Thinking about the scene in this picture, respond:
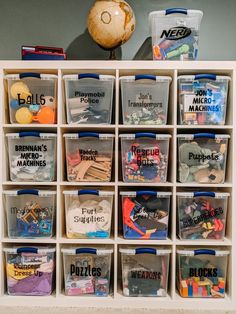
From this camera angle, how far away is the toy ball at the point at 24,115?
65.2 inches

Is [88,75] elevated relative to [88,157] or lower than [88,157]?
elevated

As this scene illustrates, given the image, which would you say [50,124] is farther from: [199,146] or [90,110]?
[199,146]

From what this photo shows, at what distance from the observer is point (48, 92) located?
1.68 metres

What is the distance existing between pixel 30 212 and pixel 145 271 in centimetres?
59

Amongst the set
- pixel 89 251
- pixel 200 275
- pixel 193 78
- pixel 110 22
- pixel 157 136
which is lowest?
pixel 200 275

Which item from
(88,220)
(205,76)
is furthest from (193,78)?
(88,220)

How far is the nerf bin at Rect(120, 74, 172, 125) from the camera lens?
1.67 m

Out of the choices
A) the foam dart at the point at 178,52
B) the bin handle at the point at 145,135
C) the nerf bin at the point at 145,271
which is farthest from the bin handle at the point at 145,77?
the nerf bin at the point at 145,271

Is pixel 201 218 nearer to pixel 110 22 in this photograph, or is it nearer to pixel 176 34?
pixel 176 34

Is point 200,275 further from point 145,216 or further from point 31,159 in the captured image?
point 31,159

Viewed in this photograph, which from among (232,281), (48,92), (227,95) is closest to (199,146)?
(227,95)

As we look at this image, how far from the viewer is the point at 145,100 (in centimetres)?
167

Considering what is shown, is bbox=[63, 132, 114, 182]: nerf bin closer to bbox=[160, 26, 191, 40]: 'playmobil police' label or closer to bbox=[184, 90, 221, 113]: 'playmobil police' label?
bbox=[184, 90, 221, 113]: 'playmobil police' label

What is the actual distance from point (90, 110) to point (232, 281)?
3.30 ft
